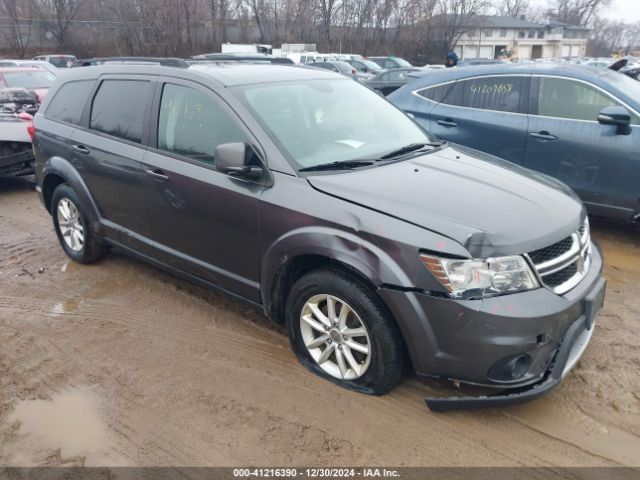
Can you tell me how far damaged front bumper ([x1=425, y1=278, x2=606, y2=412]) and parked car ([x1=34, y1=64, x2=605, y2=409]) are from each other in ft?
0.03

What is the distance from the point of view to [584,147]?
5.20 meters

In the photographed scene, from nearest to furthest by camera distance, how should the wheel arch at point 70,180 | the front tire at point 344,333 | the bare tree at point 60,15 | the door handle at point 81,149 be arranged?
the front tire at point 344,333 → the door handle at point 81,149 → the wheel arch at point 70,180 → the bare tree at point 60,15

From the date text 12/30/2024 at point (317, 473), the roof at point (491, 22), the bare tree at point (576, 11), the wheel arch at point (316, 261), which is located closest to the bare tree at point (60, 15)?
the roof at point (491, 22)

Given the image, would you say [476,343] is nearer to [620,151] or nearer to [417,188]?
[417,188]

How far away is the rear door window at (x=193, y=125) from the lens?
349 cm

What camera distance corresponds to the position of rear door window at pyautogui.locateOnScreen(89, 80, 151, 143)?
13.3 ft

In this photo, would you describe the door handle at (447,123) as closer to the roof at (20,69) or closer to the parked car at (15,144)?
the parked car at (15,144)

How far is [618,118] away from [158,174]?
13.4 feet

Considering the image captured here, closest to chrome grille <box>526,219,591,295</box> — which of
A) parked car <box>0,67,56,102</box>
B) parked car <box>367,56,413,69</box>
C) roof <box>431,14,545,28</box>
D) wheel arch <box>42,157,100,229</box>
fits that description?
wheel arch <box>42,157,100,229</box>

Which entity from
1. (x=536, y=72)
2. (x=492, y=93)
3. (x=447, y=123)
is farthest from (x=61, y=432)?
(x=536, y=72)

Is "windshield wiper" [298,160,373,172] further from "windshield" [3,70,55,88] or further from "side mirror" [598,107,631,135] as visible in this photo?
"windshield" [3,70,55,88]

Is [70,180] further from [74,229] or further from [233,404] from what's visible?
[233,404]

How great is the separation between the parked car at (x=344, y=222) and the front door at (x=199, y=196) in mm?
12

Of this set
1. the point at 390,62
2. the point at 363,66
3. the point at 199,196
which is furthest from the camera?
the point at 390,62
